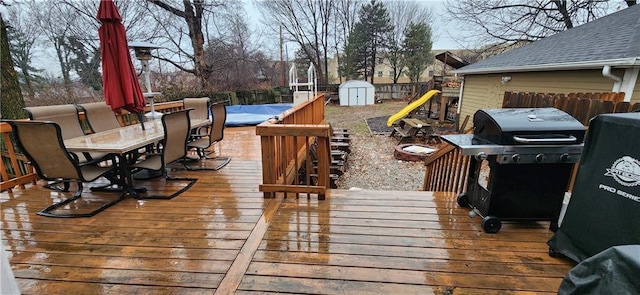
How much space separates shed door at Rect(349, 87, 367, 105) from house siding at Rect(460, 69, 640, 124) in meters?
9.40

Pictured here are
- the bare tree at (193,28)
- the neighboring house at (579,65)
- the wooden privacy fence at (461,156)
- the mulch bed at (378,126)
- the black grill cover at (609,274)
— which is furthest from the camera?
the bare tree at (193,28)

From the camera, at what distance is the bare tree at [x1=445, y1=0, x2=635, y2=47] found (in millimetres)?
11867

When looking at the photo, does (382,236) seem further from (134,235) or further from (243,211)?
(134,235)

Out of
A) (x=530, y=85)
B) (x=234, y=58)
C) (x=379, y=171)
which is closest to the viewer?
(x=379, y=171)

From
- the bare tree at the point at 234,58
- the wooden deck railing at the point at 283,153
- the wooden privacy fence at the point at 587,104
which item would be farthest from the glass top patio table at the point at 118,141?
the bare tree at the point at 234,58

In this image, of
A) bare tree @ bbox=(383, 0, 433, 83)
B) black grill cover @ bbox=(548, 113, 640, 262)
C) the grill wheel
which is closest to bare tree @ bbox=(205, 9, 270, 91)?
bare tree @ bbox=(383, 0, 433, 83)

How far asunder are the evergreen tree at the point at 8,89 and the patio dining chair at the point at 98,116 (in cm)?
230

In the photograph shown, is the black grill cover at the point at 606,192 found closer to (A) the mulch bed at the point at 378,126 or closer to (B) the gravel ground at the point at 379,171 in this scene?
(B) the gravel ground at the point at 379,171

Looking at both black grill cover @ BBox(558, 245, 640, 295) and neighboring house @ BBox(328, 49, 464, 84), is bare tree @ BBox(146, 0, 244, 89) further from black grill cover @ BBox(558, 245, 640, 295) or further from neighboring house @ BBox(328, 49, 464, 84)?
neighboring house @ BBox(328, 49, 464, 84)

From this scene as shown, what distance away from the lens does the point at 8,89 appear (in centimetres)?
498

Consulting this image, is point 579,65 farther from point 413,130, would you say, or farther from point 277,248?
point 277,248

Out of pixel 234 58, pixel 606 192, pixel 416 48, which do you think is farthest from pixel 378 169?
pixel 416 48

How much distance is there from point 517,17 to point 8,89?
668 inches

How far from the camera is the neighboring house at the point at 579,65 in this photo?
5.14 meters
